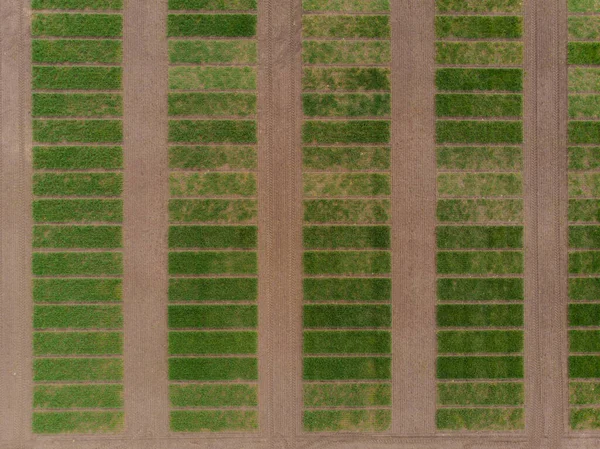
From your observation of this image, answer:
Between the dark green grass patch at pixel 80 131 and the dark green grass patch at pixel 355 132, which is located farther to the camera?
the dark green grass patch at pixel 355 132

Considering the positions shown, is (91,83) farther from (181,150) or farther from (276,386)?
(276,386)

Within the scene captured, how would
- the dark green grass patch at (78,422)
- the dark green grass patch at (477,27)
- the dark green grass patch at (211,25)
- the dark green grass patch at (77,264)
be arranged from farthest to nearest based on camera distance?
the dark green grass patch at (477,27) → the dark green grass patch at (211,25) → the dark green grass patch at (77,264) → the dark green grass patch at (78,422)

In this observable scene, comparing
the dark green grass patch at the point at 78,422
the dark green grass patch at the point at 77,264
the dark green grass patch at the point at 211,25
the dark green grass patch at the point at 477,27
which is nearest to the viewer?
the dark green grass patch at the point at 78,422

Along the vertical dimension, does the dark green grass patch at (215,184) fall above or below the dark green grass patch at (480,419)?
above

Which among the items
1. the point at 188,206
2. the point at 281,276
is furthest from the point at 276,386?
the point at 188,206

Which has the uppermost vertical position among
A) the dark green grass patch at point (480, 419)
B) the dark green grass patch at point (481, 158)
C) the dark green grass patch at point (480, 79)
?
the dark green grass patch at point (480, 79)

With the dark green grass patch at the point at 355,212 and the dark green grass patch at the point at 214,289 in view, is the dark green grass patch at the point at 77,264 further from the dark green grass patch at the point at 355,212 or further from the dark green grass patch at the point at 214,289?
the dark green grass patch at the point at 355,212

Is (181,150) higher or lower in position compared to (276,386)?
higher

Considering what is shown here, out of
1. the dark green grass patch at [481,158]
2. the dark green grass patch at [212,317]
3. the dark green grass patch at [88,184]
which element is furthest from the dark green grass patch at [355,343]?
the dark green grass patch at [88,184]
